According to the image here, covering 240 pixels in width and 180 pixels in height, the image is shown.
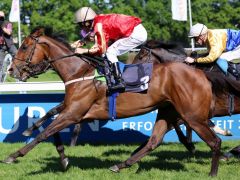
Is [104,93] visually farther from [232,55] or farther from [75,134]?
[75,134]

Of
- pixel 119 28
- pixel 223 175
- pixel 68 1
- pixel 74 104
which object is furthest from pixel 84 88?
pixel 68 1

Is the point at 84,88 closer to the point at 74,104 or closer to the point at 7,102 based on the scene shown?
the point at 74,104

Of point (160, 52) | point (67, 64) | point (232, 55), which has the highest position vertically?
point (67, 64)

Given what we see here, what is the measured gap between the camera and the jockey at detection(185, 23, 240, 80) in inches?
243

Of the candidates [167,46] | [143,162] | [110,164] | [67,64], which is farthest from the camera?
[167,46]

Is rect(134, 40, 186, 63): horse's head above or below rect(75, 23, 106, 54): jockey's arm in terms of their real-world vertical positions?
below

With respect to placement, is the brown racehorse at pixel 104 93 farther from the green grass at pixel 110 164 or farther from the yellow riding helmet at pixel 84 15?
the yellow riding helmet at pixel 84 15

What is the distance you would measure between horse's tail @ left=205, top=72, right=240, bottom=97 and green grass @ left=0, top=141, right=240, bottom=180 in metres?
0.99

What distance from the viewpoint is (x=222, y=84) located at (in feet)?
20.1

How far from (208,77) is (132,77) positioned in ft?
3.11

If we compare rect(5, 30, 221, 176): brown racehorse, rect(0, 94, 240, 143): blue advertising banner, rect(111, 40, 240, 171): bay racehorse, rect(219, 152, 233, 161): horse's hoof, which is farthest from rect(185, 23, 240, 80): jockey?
rect(0, 94, 240, 143): blue advertising banner

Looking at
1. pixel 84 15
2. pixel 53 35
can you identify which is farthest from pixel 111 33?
pixel 53 35

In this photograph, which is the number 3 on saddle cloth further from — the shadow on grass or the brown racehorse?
the shadow on grass

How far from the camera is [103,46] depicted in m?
5.75
